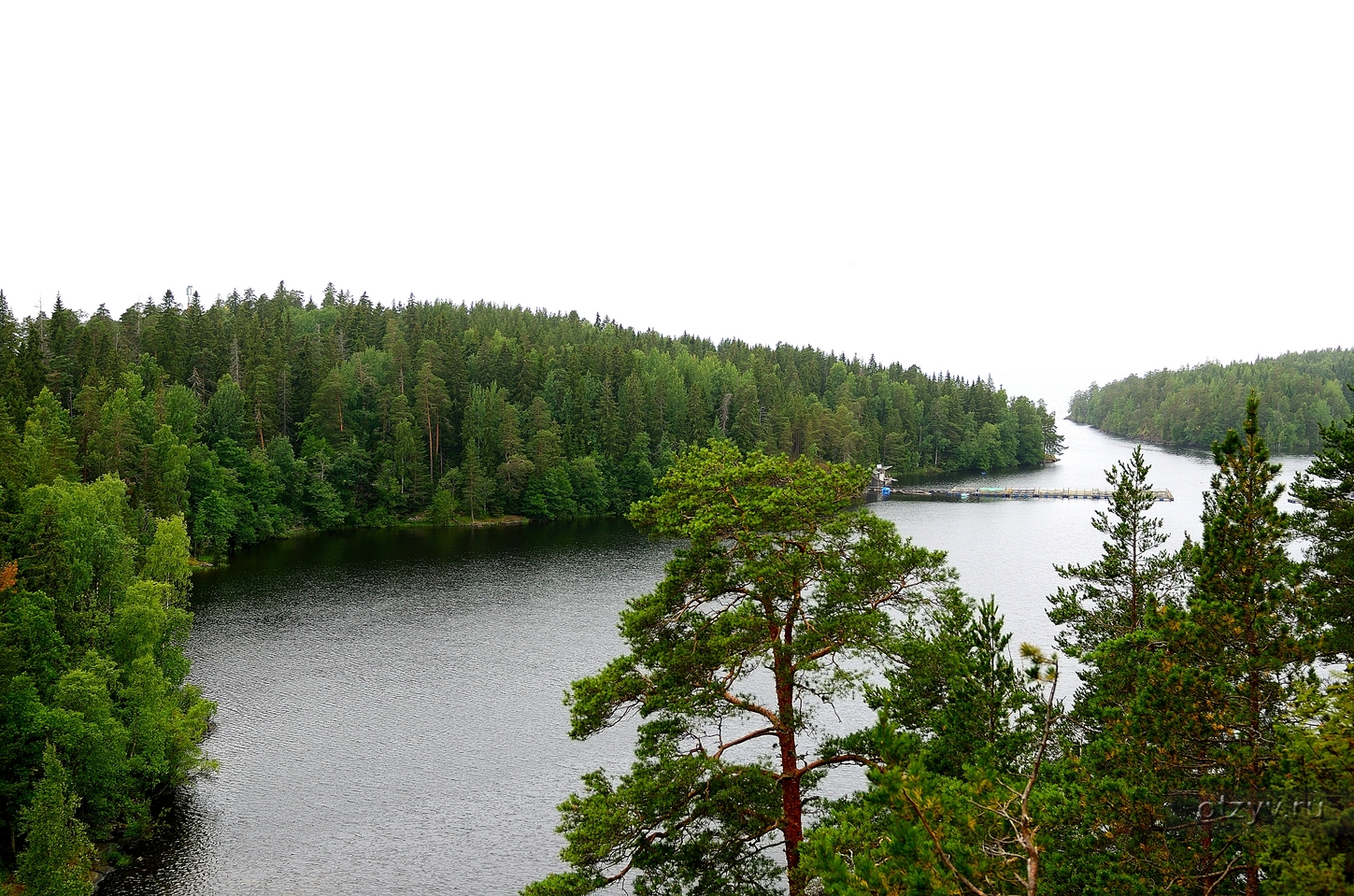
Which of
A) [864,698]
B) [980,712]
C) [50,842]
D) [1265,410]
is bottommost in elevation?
[50,842]

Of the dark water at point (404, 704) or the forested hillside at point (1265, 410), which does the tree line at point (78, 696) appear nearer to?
the dark water at point (404, 704)

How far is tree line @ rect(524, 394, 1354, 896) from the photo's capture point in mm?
9203

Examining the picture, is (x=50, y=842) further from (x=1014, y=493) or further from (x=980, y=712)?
(x=1014, y=493)

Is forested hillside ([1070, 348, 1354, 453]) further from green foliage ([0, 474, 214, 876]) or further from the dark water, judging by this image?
green foliage ([0, 474, 214, 876])

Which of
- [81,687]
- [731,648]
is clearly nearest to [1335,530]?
[731,648]

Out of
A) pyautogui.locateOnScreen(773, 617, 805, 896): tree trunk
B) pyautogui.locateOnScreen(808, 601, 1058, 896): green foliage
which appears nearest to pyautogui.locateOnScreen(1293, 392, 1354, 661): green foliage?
pyautogui.locateOnScreen(808, 601, 1058, 896): green foliage

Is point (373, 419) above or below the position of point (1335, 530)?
above

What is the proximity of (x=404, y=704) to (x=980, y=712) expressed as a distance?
3062 cm

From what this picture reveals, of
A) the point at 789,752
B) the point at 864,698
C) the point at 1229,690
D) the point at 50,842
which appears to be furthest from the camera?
the point at 50,842

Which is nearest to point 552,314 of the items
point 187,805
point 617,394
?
point 617,394

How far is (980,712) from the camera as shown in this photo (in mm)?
13469

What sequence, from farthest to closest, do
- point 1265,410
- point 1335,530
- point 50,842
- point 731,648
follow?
point 1265,410 < point 50,842 < point 1335,530 < point 731,648

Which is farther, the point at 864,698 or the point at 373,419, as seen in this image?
the point at 373,419

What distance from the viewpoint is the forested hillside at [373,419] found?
6384 centimetres
